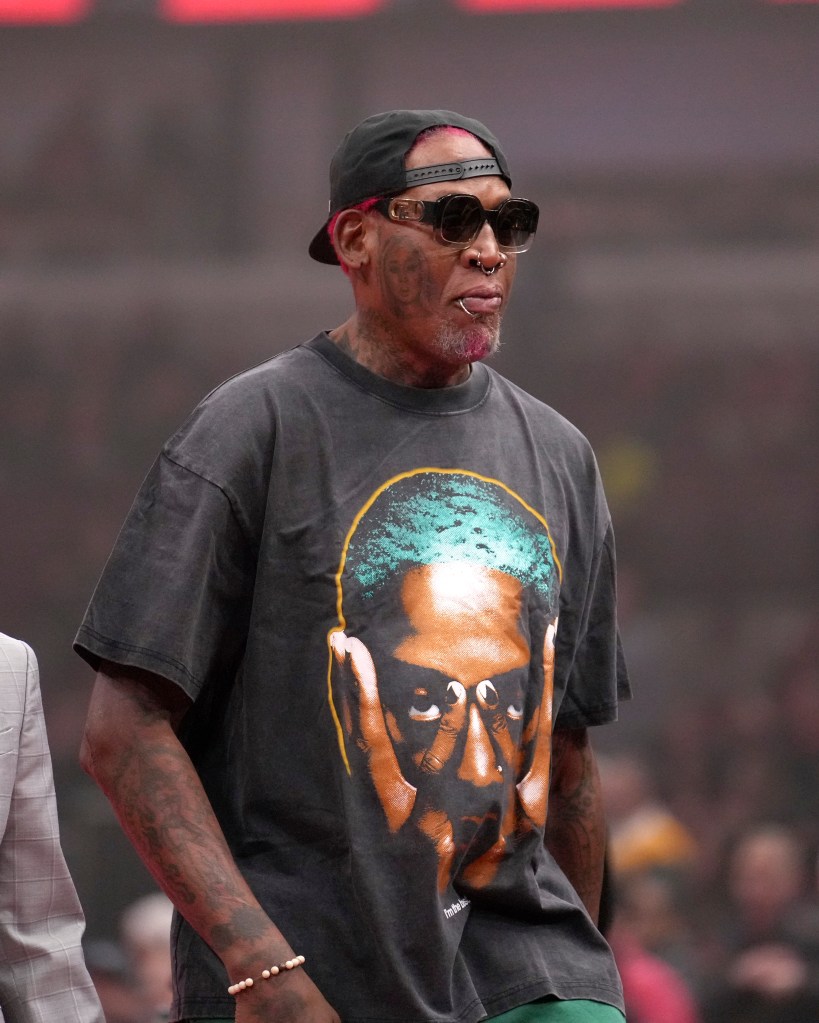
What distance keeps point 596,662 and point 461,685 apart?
0.36 m

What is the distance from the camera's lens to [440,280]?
199 centimetres

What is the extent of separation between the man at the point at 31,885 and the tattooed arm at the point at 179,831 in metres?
0.07

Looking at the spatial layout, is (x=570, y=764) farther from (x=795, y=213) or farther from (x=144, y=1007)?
(x=795, y=213)

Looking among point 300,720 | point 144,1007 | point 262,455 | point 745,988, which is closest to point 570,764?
point 300,720

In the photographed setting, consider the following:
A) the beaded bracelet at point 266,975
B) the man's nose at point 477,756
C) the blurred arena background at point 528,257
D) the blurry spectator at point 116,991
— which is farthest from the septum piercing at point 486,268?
the blurred arena background at point 528,257

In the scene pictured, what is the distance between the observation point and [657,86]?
7.57m

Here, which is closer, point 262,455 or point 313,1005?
point 313,1005

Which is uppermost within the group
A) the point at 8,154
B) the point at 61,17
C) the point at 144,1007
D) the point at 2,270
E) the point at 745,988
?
the point at 61,17

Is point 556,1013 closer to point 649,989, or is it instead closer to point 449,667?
point 449,667

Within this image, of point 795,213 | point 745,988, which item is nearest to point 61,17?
point 795,213

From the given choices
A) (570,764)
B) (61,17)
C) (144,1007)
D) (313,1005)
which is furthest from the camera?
(61,17)

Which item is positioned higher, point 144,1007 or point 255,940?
point 255,940

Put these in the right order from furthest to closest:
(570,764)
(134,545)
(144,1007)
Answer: (144,1007)
(570,764)
(134,545)

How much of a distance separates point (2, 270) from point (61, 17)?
1130 millimetres
